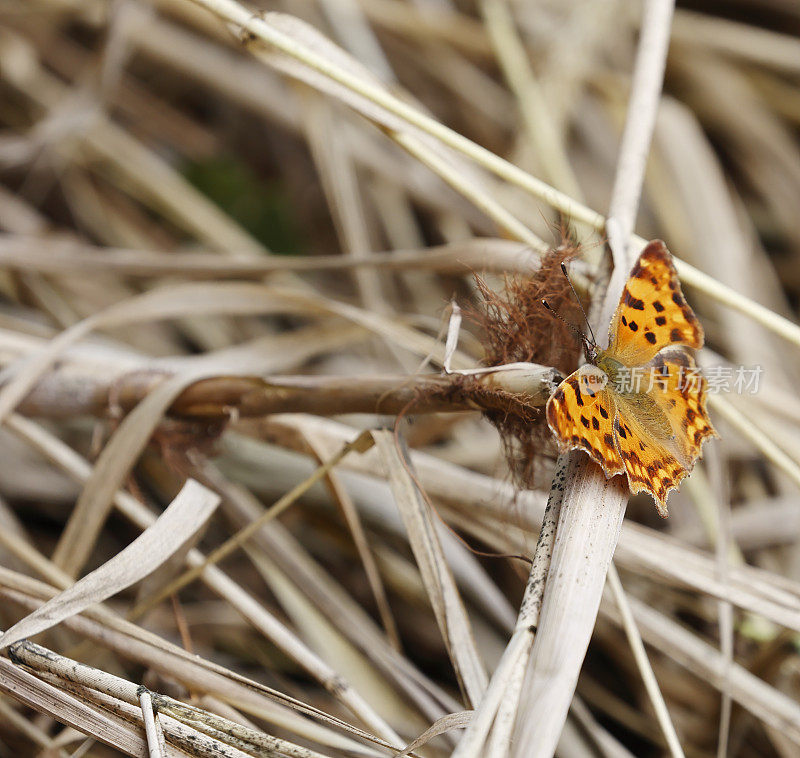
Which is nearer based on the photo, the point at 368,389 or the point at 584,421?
the point at 584,421

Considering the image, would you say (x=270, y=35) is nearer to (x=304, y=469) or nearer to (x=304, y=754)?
(x=304, y=469)

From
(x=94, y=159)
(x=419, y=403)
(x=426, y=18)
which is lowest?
(x=419, y=403)

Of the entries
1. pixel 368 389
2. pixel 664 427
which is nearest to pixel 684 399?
pixel 664 427

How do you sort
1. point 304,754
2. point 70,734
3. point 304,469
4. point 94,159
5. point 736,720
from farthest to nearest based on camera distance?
point 94,159 < point 304,469 < point 736,720 < point 70,734 < point 304,754

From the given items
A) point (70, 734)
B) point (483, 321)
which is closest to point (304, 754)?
point (70, 734)

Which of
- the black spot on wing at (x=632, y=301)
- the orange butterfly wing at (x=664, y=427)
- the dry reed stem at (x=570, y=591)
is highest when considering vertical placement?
the black spot on wing at (x=632, y=301)

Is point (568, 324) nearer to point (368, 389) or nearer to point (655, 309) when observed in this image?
point (655, 309)
